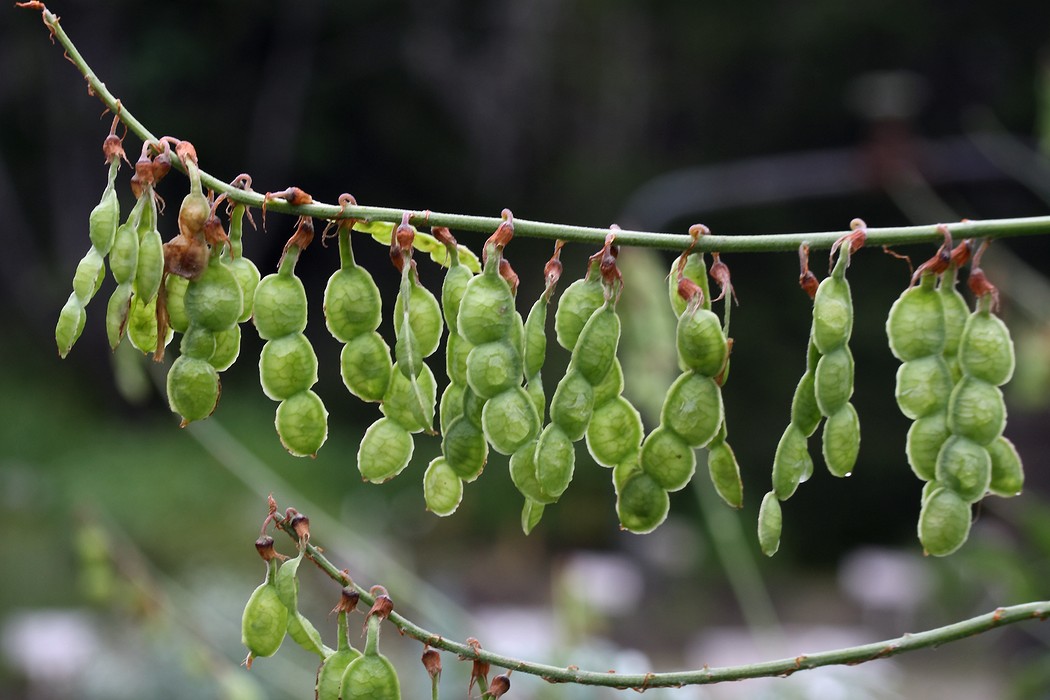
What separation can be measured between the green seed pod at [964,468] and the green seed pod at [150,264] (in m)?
0.69

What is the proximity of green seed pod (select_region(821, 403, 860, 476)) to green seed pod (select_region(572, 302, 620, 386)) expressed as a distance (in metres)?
0.20

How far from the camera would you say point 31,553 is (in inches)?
339

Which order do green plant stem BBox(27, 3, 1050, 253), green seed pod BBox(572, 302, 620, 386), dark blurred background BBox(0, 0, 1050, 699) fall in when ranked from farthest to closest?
dark blurred background BBox(0, 0, 1050, 699), green seed pod BBox(572, 302, 620, 386), green plant stem BBox(27, 3, 1050, 253)

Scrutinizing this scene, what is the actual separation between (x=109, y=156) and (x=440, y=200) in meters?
11.6

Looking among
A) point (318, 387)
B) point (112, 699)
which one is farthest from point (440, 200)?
point (112, 699)

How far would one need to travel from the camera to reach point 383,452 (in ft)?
3.57

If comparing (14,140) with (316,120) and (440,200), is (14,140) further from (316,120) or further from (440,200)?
(440,200)

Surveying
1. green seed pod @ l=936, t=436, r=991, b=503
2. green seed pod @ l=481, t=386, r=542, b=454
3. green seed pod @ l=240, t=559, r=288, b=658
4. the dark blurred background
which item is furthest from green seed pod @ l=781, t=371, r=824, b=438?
the dark blurred background

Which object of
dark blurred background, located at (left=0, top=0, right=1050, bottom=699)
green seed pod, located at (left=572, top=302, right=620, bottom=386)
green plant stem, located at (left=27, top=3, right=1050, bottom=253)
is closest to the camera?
green plant stem, located at (left=27, top=3, right=1050, bottom=253)

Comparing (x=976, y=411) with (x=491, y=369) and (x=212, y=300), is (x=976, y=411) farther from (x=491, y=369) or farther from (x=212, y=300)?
(x=212, y=300)

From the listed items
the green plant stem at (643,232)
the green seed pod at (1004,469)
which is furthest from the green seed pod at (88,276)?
the green seed pod at (1004,469)

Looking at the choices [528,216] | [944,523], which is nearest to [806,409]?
[944,523]

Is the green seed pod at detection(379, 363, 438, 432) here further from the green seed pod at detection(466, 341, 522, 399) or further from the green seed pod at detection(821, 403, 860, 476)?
the green seed pod at detection(821, 403, 860, 476)

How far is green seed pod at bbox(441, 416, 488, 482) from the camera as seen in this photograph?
1077 mm
